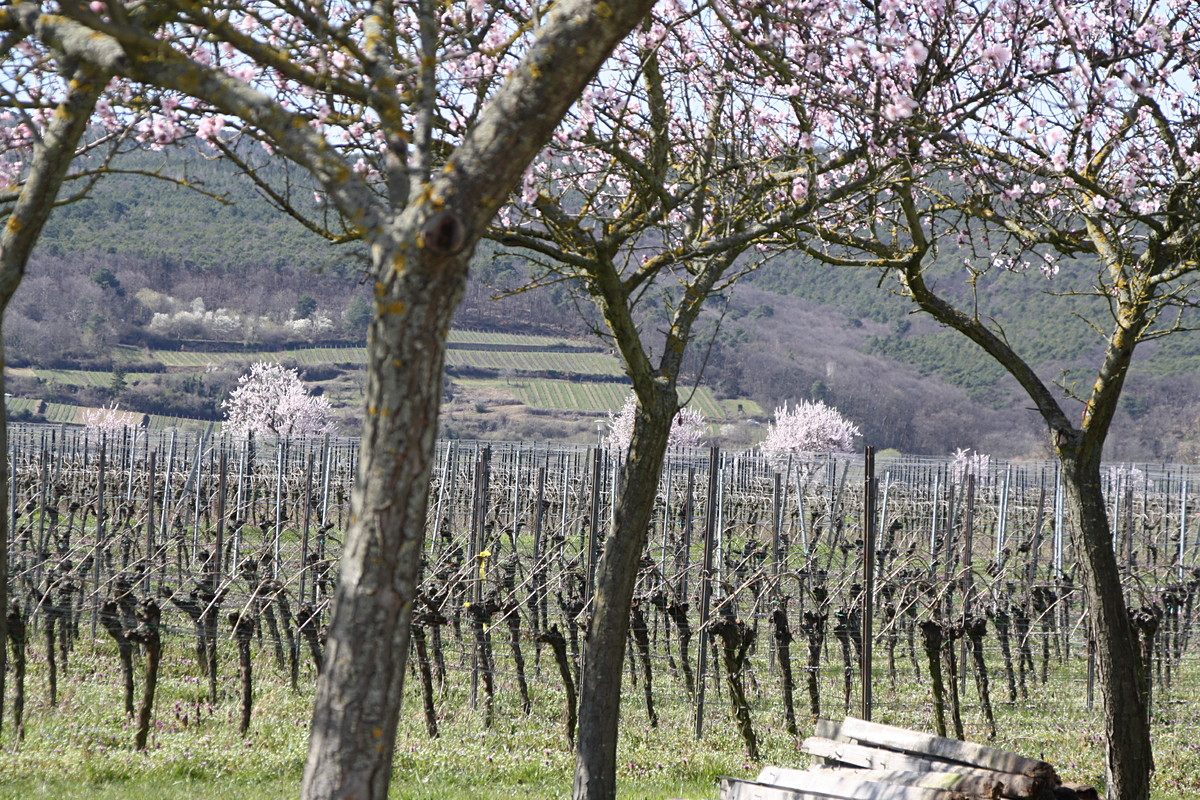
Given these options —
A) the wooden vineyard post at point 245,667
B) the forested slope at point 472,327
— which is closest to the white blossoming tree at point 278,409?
the forested slope at point 472,327

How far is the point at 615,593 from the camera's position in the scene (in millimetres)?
4441

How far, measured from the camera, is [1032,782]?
12.6ft

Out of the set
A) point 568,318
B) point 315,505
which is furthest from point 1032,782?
→ point 568,318

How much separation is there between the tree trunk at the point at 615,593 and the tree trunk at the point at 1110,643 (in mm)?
2432

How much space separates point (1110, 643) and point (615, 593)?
279 cm

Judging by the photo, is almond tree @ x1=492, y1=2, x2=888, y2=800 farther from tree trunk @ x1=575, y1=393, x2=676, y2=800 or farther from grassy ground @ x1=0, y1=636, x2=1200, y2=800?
grassy ground @ x1=0, y1=636, x2=1200, y2=800

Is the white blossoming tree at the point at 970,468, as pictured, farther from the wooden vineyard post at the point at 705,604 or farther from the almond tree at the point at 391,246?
the almond tree at the point at 391,246

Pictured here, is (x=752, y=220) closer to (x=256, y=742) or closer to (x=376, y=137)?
(x=376, y=137)

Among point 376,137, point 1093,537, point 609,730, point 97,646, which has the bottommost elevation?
point 97,646

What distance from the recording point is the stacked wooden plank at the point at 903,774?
12.5ft

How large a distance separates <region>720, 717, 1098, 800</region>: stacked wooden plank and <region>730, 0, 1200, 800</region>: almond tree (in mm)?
1683

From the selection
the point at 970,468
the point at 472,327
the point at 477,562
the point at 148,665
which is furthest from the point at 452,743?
the point at 472,327

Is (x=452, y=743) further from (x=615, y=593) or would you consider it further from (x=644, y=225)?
(x=644, y=225)

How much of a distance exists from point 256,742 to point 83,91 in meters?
4.60
